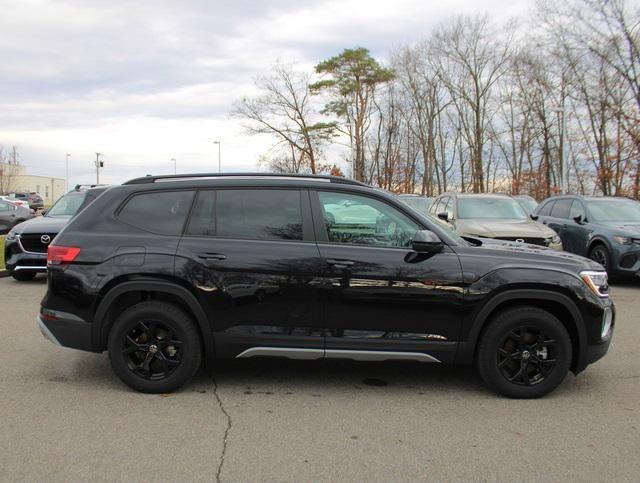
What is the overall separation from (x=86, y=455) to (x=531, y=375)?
3.27 m

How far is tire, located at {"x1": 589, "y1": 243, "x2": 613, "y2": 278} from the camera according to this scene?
1003 cm

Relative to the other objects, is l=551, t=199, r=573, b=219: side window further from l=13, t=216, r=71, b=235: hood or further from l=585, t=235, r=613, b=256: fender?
l=13, t=216, r=71, b=235: hood

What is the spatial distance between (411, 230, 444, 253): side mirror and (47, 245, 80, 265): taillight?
2712 millimetres

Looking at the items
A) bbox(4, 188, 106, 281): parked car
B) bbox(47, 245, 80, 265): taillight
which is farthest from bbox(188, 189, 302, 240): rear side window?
bbox(4, 188, 106, 281): parked car

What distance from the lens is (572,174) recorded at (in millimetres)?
40844

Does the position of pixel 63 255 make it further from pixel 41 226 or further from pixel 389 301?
pixel 41 226

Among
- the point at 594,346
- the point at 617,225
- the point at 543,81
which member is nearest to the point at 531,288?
the point at 594,346

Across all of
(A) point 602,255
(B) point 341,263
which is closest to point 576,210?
(A) point 602,255

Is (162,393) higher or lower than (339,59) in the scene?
lower

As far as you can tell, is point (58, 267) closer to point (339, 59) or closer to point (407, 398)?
point (407, 398)

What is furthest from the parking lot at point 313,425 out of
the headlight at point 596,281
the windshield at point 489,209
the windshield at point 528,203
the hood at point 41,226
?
the windshield at point 528,203

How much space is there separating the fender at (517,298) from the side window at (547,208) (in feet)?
31.1

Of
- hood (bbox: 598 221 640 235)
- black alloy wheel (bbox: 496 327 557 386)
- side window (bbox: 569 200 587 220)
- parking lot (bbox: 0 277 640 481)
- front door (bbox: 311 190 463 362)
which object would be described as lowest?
parking lot (bbox: 0 277 640 481)

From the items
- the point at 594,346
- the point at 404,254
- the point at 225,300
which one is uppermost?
the point at 404,254
